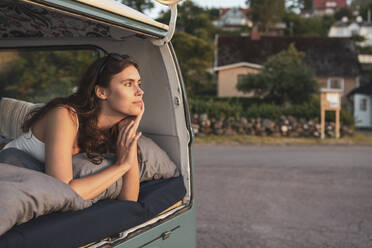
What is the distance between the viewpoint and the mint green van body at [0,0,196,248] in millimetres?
2352

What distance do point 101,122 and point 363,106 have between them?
28216 millimetres

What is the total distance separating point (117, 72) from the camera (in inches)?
105

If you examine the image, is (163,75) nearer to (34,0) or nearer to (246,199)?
(34,0)

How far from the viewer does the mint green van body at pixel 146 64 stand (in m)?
2.35

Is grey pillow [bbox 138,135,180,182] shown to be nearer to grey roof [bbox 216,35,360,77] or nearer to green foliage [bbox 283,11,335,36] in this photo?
grey roof [bbox 216,35,360,77]

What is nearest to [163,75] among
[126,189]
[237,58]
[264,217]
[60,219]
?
[126,189]

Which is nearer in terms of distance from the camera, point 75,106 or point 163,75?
point 75,106

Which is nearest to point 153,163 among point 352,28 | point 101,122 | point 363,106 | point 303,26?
point 101,122

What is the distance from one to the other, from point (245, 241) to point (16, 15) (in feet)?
10.2

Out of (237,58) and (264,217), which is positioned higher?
(237,58)

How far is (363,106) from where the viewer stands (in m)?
28.2

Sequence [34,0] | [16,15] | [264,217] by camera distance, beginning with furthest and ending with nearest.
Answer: [264,217] → [16,15] → [34,0]

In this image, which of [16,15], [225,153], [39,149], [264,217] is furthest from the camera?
[225,153]

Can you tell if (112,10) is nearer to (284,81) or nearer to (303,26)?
(284,81)
